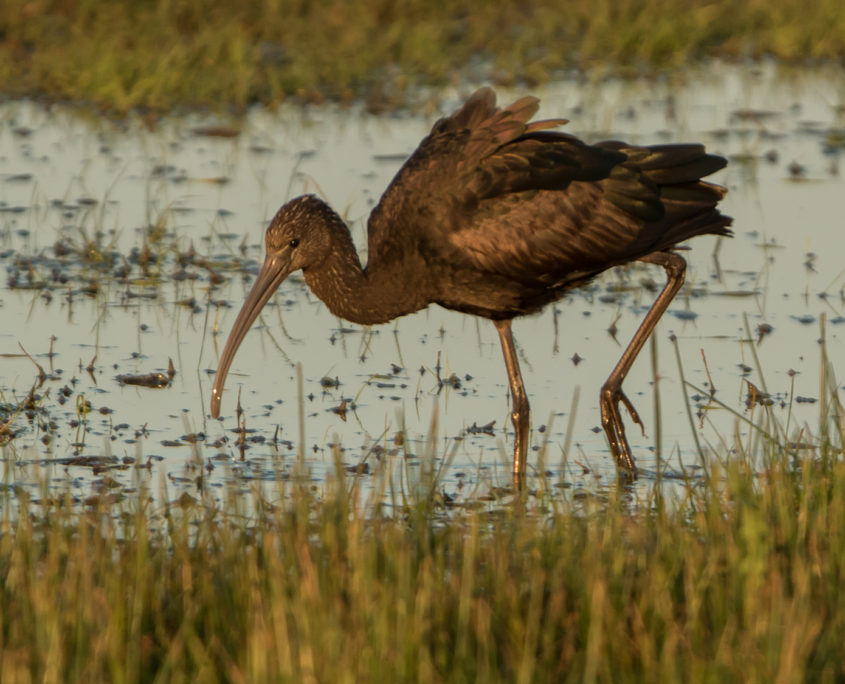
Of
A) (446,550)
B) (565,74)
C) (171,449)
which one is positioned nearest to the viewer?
(446,550)

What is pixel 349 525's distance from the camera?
4.58 meters

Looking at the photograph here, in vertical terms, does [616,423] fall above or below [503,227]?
below

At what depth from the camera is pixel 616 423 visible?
6.59m

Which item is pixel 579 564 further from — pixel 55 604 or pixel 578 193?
pixel 578 193

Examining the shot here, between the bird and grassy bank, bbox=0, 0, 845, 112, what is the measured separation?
21.7 ft

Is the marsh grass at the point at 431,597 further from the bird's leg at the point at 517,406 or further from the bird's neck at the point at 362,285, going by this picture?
the bird's neck at the point at 362,285

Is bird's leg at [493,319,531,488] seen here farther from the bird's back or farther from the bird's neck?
the bird's neck

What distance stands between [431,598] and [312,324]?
182 inches

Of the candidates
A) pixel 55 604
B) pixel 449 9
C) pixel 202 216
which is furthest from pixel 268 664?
pixel 449 9

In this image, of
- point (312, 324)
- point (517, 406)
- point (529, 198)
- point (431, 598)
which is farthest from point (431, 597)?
point (312, 324)

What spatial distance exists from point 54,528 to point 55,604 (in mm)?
426

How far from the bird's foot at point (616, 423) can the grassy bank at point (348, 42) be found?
7.22 metres

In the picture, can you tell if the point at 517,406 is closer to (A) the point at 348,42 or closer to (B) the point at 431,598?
(B) the point at 431,598

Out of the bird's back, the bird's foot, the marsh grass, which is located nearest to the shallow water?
the bird's foot
